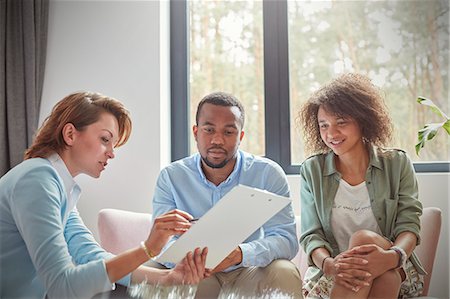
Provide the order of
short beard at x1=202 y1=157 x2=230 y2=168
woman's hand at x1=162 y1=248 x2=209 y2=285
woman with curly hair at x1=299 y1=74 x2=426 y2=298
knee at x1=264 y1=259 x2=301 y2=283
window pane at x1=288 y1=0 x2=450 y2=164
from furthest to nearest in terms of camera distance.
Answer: window pane at x1=288 y1=0 x2=450 y2=164, short beard at x1=202 y1=157 x2=230 y2=168, woman with curly hair at x1=299 y1=74 x2=426 y2=298, knee at x1=264 y1=259 x2=301 y2=283, woman's hand at x1=162 y1=248 x2=209 y2=285

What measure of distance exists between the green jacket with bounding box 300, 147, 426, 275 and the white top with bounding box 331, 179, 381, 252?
0.07ft

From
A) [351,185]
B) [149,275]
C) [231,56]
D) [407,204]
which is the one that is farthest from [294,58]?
[149,275]

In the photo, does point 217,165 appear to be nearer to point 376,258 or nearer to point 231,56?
point 376,258

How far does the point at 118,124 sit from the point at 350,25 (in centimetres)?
155

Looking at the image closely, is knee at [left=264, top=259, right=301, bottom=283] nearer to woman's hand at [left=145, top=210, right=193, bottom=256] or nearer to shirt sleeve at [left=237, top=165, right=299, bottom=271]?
shirt sleeve at [left=237, top=165, right=299, bottom=271]

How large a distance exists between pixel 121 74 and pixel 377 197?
4.70 feet

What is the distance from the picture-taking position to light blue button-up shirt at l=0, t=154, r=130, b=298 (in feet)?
4.13

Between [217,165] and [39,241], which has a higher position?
[217,165]

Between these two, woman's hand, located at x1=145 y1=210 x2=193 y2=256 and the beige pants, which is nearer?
woman's hand, located at x1=145 y1=210 x2=193 y2=256

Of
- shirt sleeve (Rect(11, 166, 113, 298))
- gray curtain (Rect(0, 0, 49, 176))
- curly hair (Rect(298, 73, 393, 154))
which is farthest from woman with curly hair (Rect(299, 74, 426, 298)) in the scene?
gray curtain (Rect(0, 0, 49, 176))

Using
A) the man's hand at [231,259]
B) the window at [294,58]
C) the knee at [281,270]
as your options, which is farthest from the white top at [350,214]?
the window at [294,58]

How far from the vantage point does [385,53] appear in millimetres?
2652

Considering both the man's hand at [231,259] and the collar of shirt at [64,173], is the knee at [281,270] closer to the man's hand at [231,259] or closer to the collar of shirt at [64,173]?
the man's hand at [231,259]

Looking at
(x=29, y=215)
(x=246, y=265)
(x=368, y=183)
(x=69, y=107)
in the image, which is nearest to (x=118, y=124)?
(x=69, y=107)
